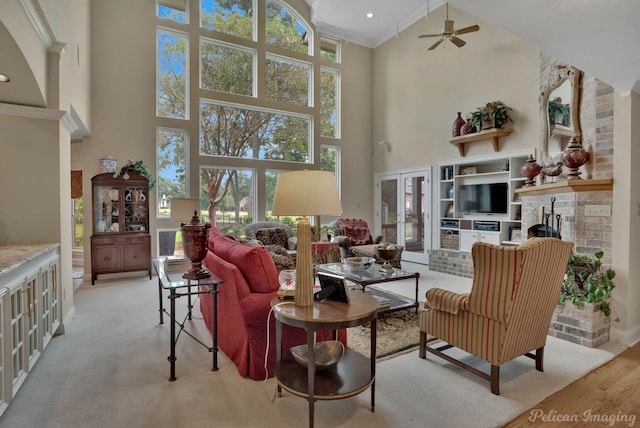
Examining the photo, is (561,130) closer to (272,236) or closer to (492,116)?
(492,116)

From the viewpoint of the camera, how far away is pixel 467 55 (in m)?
6.23

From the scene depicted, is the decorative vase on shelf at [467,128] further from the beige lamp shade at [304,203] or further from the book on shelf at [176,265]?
the book on shelf at [176,265]

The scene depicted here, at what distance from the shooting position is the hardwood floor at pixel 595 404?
190 cm

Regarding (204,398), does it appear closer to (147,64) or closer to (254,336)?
(254,336)

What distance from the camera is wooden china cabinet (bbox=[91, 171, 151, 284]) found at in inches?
204

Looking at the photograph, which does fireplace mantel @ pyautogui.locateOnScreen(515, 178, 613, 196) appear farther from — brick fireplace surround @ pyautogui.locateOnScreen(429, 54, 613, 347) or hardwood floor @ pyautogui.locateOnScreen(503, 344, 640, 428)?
hardwood floor @ pyautogui.locateOnScreen(503, 344, 640, 428)

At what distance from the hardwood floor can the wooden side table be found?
2.87 feet

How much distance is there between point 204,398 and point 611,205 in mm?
3707

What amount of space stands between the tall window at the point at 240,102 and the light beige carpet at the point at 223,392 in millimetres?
3933

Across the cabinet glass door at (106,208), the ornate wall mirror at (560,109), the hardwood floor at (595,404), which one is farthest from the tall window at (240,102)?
the hardwood floor at (595,404)

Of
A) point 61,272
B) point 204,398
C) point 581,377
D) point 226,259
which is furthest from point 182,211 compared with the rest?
point 581,377

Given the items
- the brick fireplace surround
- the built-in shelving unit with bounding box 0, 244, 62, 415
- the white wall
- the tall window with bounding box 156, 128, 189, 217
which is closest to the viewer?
the built-in shelving unit with bounding box 0, 244, 62, 415

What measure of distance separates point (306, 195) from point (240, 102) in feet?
18.6

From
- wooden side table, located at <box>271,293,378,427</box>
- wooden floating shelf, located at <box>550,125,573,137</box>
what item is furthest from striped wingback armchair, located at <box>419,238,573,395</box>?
wooden floating shelf, located at <box>550,125,573,137</box>
